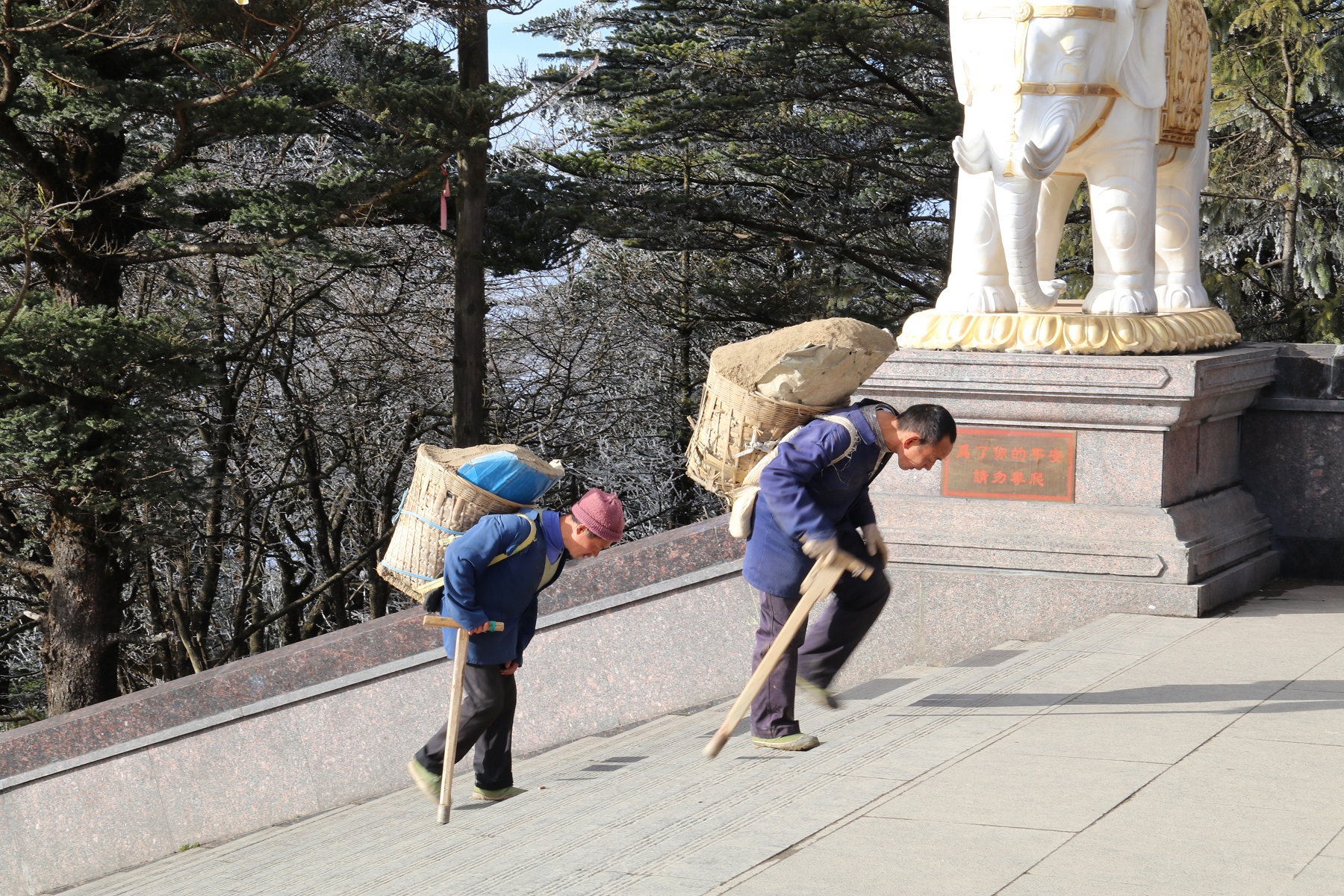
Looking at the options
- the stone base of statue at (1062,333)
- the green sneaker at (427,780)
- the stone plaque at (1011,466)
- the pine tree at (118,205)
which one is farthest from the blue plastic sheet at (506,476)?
the pine tree at (118,205)

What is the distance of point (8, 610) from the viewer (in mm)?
17641

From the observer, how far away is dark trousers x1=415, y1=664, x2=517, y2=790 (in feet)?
15.0

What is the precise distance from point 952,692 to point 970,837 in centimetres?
175

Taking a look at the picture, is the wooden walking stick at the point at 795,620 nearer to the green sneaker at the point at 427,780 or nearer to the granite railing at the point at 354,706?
the green sneaker at the point at 427,780

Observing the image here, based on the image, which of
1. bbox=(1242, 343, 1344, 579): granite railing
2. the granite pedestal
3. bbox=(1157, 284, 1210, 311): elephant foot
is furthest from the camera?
bbox=(1157, 284, 1210, 311): elephant foot

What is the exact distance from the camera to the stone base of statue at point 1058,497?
605 cm

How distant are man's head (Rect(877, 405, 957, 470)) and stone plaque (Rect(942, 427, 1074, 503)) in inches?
79.3

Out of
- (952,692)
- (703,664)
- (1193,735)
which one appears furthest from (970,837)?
(703,664)

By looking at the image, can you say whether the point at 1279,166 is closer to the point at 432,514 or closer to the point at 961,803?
the point at 432,514

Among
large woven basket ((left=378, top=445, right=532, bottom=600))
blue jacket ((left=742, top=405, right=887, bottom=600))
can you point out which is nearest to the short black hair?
blue jacket ((left=742, top=405, right=887, bottom=600))

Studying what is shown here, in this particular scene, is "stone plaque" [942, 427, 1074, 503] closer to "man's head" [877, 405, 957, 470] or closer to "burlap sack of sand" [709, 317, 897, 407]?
"burlap sack of sand" [709, 317, 897, 407]

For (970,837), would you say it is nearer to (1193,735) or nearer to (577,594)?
(1193,735)

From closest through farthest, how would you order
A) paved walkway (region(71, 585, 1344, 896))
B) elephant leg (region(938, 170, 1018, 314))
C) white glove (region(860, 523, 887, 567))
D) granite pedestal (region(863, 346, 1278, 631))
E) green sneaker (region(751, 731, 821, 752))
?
paved walkway (region(71, 585, 1344, 896)), green sneaker (region(751, 731, 821, 752)), white glove (region(860, 523, 887, 567)), granite pedestal (region(863, 346, 1278, 631)), elephant leg (region(938, 170, 1018, 314))

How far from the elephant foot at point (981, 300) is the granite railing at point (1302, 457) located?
1.59 m
